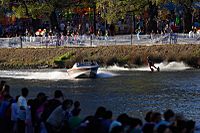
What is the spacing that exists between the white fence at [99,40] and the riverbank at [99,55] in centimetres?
59

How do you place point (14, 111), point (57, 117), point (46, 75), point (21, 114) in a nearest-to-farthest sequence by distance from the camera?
point (57, 117)
point (14, 111)
point (21, 114)
point (46, 75)

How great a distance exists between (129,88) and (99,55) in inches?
749

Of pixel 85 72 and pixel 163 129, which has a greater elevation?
pixel 163 129

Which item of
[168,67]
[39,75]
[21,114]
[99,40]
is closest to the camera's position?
[21,114]

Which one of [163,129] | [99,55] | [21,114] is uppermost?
[163,129]

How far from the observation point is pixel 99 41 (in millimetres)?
60781

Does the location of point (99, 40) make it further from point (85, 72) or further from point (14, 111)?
point (14, 111)

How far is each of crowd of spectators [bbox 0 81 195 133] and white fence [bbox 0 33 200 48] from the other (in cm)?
4003

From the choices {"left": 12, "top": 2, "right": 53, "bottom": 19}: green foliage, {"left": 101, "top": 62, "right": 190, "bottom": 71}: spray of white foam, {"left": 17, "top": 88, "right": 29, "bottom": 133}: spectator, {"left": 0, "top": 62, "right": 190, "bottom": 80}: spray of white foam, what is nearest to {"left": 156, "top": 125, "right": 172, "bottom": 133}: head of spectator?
{"left": 17, "top": 88, "right": 29, "bottom": 133}: spectator

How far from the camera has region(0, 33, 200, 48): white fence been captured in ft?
189

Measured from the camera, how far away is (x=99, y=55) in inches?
2339

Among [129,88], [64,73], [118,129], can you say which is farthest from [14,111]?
[64,73]

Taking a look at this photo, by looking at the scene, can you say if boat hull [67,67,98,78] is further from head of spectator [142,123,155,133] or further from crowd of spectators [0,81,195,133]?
head of spectator [142,123,155,133]

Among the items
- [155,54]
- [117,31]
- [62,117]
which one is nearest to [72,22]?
[117,31]
